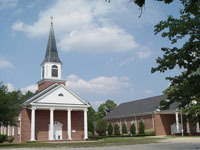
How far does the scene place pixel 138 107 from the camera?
55688 mm

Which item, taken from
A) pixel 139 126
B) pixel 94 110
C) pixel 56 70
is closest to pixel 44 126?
pixel 56 70

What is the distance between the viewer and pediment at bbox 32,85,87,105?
130 ft

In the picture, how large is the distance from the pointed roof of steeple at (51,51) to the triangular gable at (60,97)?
649cm

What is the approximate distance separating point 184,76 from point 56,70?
3705cm

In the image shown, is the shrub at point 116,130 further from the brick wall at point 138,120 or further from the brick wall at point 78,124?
the brick wall at point 78,124

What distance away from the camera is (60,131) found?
42344mm

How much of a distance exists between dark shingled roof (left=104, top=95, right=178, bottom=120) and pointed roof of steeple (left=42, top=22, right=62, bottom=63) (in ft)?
61.6

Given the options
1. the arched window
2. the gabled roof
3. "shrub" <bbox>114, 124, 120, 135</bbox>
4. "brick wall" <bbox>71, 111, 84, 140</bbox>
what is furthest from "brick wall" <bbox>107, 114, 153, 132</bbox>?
the arched window

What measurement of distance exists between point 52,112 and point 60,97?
9.25ft

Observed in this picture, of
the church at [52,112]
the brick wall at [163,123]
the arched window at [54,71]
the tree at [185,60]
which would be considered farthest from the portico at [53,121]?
the tree at [185,60]

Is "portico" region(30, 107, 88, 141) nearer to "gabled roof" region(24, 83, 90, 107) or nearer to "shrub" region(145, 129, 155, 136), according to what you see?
"gabled roof" region(24, 83, 90, 107)

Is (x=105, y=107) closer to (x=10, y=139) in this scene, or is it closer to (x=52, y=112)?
(x=10, y=139)

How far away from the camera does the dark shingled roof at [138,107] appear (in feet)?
166

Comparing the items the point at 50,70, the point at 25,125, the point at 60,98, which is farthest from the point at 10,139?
the point at 50,70
